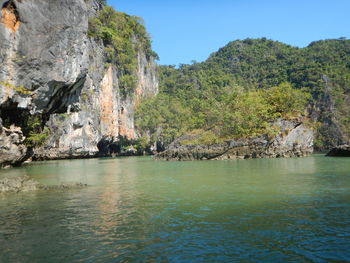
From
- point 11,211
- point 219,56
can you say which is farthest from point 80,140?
point 219,56

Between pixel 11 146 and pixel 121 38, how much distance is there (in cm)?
4403

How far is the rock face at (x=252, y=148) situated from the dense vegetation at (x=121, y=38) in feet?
86.6

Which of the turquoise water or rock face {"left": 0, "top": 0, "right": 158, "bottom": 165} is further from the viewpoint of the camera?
rock face {"left": 0, "top": 0, "right": 158, "bottom": 165}

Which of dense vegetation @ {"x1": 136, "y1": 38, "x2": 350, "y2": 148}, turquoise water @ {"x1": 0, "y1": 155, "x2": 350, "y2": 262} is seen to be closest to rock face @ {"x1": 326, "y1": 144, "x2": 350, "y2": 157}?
dense vegetation @ {"x1": 136, "y1": 38, "x2": 350, "y2": 148}

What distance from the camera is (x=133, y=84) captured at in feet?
238

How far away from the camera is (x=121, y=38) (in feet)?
227

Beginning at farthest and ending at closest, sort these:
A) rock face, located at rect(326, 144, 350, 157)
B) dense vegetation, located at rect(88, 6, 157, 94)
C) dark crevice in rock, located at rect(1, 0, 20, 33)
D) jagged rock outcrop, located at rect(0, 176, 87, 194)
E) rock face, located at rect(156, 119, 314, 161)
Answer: dense vegetation, located at rect(88, 6, 157, 94), rock face, located at rect(156, 119, 314, 161), rock face, located at rect(326, 144, 350, 157), dark crevice in rock, located at rect(1, 0, 20, 33), jagged rock outcrop, located at rect(0, 176, 87, 194)

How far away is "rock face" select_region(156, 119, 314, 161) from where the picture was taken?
44062 millimetres

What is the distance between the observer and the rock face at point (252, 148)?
44062 millimetres

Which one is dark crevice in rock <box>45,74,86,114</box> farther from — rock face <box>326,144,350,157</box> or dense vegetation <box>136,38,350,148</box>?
rock face <box>326,144,350,157</box>

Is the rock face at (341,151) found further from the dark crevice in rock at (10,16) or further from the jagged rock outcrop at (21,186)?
the dark crevice in rock at (10,16)

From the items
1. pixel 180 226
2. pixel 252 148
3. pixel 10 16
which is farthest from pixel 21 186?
pixel 252 148

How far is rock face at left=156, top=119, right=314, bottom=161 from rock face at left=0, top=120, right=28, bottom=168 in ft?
62.7

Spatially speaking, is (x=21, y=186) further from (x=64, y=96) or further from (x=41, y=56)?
(x=64, y=96)
